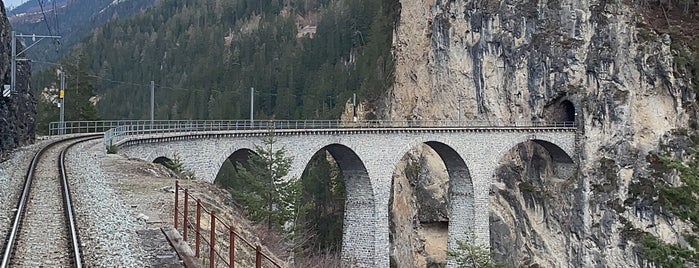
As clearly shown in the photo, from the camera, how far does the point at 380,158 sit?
36125 mm

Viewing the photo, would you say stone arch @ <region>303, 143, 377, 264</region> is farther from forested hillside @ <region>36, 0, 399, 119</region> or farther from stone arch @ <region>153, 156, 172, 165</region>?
forested hillside @ <region>36, 0, 399, 119</region>

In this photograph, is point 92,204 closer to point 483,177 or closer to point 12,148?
point 12,148

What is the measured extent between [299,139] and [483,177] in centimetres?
1482

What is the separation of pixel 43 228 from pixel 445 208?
3897 cm

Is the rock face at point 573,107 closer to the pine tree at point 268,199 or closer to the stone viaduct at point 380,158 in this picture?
the stone viaduct at point 380,158

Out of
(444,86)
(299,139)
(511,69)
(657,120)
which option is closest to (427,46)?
(444,86)

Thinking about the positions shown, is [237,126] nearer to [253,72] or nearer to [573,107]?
[573,107]

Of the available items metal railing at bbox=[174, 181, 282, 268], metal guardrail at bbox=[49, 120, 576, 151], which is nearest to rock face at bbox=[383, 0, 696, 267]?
metal guardrail at bbox=[49, 120, 576, 151]

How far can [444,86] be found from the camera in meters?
52.2

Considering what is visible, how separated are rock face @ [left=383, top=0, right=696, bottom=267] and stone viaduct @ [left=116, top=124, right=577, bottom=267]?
231 centimetres

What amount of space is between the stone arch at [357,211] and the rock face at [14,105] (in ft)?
53.0

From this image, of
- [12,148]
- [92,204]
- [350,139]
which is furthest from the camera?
[350,139]

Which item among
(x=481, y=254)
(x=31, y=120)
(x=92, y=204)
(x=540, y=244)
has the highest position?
(x=31, y=120)

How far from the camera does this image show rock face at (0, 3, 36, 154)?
2185 centimetres
